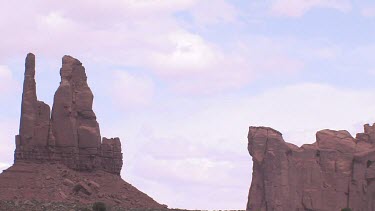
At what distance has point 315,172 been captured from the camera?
15025 cm

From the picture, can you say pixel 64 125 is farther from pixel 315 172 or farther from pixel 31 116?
pixel 315 172

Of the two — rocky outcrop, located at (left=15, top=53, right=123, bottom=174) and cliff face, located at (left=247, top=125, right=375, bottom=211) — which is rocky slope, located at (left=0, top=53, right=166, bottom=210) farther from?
cliff face, located at (left=247, top=125, right=375, bottom=211)

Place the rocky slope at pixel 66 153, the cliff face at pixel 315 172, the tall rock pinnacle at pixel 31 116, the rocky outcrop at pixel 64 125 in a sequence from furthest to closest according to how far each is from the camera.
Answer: the cliff face at pixel 315 172 → the rocky outcrop at pixel 64 125 → the tall rock pinnacle at pixel 31 116 → the rocky slope at pixel 66 153

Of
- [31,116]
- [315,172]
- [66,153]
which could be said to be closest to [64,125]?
[66,153]

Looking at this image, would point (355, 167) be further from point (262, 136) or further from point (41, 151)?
point (41, 151)

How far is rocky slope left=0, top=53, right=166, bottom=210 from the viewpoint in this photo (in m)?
135

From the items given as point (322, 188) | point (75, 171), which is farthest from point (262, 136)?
point (75, 171)

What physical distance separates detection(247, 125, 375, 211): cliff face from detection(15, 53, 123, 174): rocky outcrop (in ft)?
50.3

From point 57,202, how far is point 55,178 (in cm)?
648

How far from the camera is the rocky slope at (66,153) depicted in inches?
5325

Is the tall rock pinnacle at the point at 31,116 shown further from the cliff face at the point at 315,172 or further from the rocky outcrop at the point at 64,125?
the cliff face at the point at 315,172

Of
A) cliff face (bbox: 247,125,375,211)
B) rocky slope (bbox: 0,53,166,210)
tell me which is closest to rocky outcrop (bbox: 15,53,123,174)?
rocky slope (bbox: 0,53,166,210)

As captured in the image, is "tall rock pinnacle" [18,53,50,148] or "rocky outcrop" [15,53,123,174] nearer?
"tall rock pinnacle" [18,53,50,148]

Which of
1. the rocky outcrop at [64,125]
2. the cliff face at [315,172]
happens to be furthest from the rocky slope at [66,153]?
the cliff face at [315,172]
